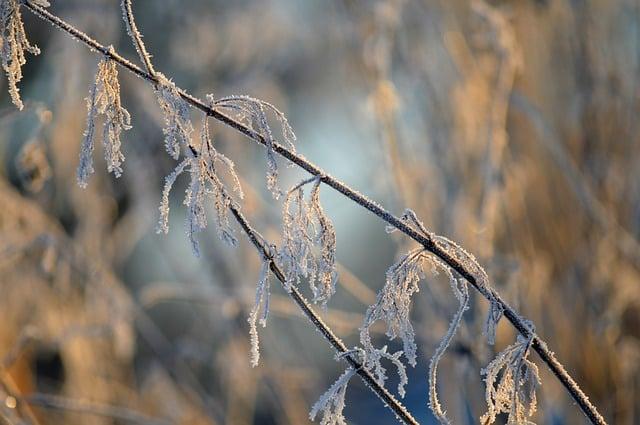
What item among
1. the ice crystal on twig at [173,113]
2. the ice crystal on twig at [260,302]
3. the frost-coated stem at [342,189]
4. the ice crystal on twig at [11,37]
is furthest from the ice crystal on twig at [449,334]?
the ice crystal on twig at [11,37]

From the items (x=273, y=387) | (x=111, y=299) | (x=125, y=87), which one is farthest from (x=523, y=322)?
(x=125, y=87)

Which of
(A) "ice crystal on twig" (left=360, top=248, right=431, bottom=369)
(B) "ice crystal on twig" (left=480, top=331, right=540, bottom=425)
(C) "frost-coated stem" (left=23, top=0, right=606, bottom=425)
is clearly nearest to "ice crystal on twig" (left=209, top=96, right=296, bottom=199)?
(C) "frost-coated stem" (left=23, top=0, right=606, bottom=425)

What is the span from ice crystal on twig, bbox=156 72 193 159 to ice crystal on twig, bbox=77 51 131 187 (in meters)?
0.05

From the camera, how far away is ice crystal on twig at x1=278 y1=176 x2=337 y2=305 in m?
0.72

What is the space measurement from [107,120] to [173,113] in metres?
0.06

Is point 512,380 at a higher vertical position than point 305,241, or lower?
lower

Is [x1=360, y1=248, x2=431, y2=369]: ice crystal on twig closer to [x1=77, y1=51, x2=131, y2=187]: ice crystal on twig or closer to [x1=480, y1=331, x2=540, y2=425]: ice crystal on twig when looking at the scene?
[x1=480, y1=331, x2=540, y2=425]: ice crystal on twig

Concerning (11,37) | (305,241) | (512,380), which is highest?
(11,37)

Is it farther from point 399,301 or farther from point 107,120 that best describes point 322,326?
point 107,120

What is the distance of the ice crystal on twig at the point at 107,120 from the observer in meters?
0.70

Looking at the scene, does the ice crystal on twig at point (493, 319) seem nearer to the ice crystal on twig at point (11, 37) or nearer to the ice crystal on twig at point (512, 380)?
the ice crystal on twig at point (512, 380)

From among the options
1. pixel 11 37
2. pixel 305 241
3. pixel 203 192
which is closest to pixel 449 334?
pixel 305 241

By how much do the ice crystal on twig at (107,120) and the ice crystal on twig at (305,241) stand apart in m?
0.17

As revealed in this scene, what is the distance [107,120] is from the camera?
71cm
